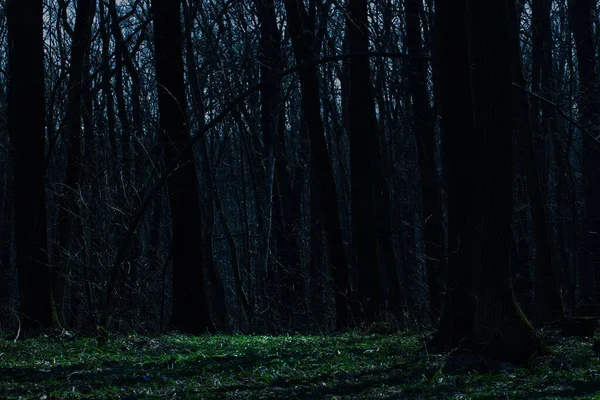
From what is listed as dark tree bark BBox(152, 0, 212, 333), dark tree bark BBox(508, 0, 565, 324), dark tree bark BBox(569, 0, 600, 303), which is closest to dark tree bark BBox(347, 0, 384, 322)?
dark tree bark BBox(152, 0, 212, 333)

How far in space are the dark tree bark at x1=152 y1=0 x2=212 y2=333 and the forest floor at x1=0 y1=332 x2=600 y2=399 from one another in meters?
3.08

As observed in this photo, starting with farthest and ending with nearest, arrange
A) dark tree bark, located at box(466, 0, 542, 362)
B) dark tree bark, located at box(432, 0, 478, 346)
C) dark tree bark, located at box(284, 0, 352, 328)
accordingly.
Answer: dark tree bark, located at box(284, 0, 352, 328) → dark tree bark, located at box(432, 0, 478, 346) → dark tree bark, located at box(466, 0, 542, 362)

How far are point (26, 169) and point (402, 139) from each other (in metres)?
18.5

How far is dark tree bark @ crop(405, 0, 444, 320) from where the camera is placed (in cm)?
1549

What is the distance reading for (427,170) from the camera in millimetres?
15922

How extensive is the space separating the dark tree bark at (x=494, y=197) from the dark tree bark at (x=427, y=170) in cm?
844

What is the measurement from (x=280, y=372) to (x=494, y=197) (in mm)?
2371

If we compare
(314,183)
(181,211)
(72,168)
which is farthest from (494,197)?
(314,183)

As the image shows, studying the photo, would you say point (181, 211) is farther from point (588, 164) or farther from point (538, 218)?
point (588, 164)

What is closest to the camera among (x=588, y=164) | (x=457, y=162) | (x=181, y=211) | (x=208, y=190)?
(x=457, y=162)

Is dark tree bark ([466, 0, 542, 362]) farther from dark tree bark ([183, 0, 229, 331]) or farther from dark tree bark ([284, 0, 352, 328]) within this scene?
dark tree bark ([183, 0, 229, 331])

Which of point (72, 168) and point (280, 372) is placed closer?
point (280, 372)

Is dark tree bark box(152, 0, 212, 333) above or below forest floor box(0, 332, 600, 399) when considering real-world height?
above

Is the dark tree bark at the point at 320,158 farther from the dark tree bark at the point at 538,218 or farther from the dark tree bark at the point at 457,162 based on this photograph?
the dark tree bark at the point at 457,162
